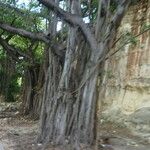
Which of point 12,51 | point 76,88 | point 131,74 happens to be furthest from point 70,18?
point 12,51

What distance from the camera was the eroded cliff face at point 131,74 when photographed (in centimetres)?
1088

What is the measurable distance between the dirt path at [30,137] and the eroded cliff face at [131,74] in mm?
773

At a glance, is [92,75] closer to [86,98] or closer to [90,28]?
[86,98]

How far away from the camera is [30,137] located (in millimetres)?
9211

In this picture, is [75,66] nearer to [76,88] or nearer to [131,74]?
[76,88]

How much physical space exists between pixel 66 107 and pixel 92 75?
32.1 inches

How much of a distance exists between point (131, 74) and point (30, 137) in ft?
12.1

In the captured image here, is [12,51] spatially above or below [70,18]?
below

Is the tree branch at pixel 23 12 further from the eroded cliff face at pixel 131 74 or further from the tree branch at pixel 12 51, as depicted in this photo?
the tree branch at pixel 12 51

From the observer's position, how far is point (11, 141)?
883cm

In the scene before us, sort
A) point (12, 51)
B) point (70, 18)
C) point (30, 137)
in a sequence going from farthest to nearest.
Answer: point (12, 51), point (30, 137), point (70, 18)

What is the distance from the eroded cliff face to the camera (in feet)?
35.7

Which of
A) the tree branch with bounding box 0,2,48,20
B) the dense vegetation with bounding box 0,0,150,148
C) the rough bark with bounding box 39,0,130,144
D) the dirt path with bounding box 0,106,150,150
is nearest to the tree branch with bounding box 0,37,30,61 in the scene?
the dirt path with bounding box 0,106,150,150

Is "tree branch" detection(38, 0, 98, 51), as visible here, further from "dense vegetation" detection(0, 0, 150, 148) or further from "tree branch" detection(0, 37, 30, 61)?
"tree branch" detection(0, 37, 30, 61)
